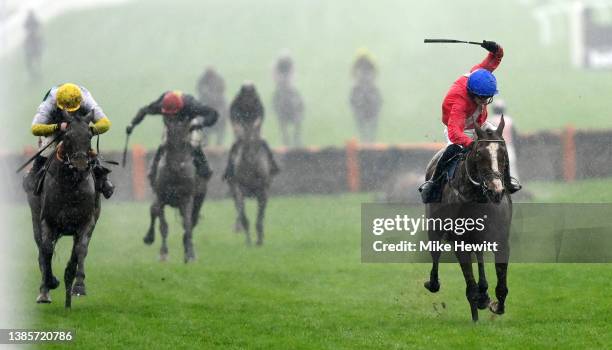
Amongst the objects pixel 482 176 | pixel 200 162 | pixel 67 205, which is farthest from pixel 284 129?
pixel 482 176

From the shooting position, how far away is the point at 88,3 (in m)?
76.1

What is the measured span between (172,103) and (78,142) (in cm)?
636

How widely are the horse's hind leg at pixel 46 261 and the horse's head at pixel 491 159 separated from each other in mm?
5133

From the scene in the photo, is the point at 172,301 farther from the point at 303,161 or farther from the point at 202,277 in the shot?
the point at 303,161

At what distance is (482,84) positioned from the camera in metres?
14.3

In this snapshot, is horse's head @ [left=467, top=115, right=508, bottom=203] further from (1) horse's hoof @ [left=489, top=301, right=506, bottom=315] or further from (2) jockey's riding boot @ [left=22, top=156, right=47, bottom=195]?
(2) jockey's riding boot @ [left=22, top=156, right=47, bottom=195]

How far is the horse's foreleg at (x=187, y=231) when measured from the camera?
864 inches

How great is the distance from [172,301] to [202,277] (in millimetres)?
2417

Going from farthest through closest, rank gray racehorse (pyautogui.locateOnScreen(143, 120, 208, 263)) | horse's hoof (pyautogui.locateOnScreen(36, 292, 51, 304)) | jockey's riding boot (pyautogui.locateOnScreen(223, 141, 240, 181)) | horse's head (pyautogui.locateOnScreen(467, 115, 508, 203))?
jockey's riding boot (pyautogui.locateOnScreen(223, 141, 240, 181)) < gray racehorse (pyautogui.locateOnScreen(143, 120, 208, 263)) < horse's hoof (pyautogui.locateOnScreen(36, 292, 51, 304)) < horse's head (pyautogui.locateOnScreen(467, 115, 508, 203))

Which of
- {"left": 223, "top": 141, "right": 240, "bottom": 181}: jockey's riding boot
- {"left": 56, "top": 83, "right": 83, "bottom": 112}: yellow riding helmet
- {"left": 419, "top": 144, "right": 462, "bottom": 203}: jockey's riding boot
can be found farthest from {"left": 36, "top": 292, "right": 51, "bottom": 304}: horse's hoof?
{"left": 223, "top": 141, "right": 240, "bottom": 181}: jockey's riding boot

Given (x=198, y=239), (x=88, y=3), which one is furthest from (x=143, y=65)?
(x=198, y=239)

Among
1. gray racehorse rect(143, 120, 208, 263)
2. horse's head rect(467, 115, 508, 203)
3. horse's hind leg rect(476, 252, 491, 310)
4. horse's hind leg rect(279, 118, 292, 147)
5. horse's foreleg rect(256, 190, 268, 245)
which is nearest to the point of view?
horse's head rect(467, 115, 508, 203)

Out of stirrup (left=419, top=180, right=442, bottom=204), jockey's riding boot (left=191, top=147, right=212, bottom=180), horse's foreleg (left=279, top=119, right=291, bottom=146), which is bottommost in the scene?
horse's foreleg (left=279, top=119, right=291, bottom=146)

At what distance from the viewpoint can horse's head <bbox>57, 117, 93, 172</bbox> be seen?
595 inches
